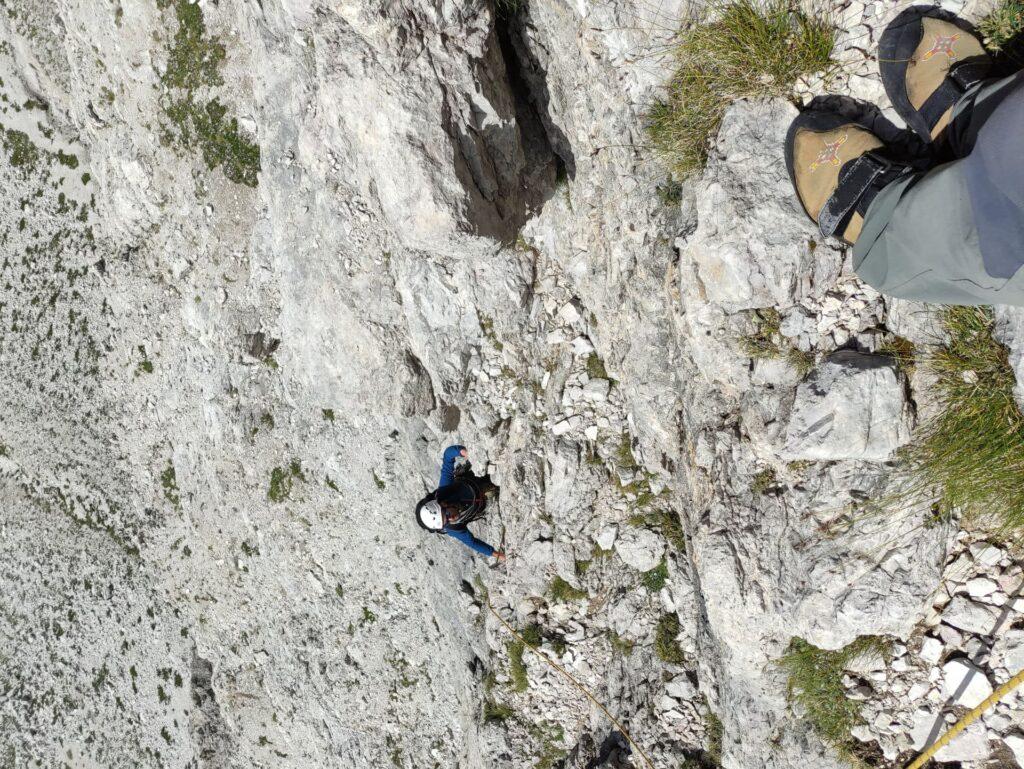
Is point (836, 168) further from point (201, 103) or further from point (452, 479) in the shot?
point (201, 103)

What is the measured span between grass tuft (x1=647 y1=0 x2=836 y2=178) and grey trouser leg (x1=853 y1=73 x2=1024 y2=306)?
1202 millimetres

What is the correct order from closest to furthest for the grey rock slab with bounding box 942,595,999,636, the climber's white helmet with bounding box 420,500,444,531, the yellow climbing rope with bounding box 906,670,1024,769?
the yellow climbing rope with bounding box 906,670,1024,769 → the grey rock slab with bounding box 942,595,999,636 → the climber's white helmet with bounding box 420,500,444,531

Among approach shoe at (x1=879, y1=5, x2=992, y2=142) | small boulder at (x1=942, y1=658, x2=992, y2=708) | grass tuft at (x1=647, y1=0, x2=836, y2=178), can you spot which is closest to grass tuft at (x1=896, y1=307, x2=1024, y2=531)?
small boulder at (x1=942, y1=658, x2=992, y2=708)

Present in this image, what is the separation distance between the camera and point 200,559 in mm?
11172

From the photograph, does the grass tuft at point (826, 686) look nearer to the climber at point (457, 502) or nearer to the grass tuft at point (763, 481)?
the grass tuft at point (763, 481)

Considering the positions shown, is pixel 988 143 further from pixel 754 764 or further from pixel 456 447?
pixel 456 447

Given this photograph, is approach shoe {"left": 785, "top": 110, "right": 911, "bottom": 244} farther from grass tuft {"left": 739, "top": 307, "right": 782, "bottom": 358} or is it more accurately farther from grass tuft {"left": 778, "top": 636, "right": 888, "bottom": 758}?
grass tuft {"left": 778, "top": 636, "right": 888, "bottom": 758}

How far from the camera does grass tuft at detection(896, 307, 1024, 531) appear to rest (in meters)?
3.85

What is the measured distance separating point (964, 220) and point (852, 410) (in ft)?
5.09

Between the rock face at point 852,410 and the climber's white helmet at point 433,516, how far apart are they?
417cm

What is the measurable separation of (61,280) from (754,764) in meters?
13.0

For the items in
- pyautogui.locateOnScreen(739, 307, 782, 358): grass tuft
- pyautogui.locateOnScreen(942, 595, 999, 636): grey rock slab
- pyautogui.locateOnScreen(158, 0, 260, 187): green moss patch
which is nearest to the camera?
pyautogui.locateOnScreen(942, 595, 999, 636): grey rock slab

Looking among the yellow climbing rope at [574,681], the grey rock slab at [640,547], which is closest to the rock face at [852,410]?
the grey rock slab at [640,547]

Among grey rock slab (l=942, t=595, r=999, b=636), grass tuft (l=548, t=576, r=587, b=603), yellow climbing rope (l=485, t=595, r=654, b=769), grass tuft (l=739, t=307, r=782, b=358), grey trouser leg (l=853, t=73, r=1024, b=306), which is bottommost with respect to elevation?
yellow climbing rope (l=485, t=595, r=654, b=769)
